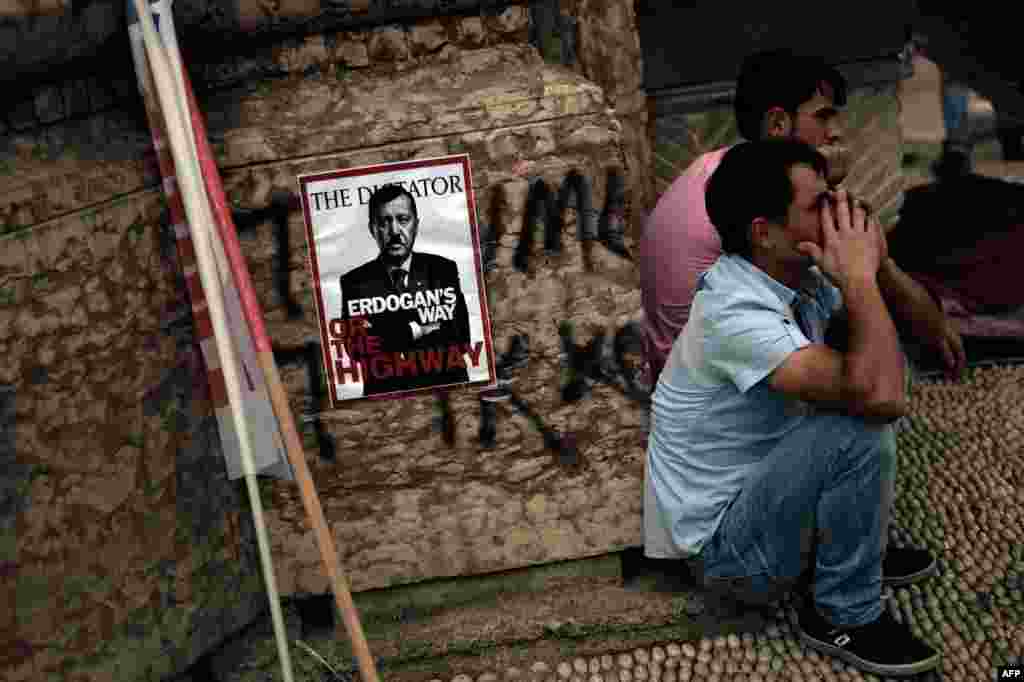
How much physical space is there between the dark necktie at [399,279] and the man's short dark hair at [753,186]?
0.76 metres

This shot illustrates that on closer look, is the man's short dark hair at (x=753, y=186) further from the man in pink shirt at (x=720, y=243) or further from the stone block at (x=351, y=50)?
the stone block at (x=351, y=50)

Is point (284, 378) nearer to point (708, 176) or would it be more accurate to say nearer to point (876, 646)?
point (708, 176)

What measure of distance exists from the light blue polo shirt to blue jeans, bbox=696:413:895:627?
64 mm

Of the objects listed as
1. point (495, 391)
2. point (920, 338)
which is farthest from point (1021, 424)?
point (495, 391)

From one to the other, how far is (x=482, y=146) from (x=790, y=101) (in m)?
1.17

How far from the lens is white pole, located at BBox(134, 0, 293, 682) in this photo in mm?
2115

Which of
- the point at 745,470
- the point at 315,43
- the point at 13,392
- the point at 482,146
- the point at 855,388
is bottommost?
the point at 745,470

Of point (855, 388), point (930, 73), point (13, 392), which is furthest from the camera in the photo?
point (930, 73)

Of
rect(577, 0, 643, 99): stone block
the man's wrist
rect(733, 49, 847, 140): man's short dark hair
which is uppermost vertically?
rect(577, 0, 643, 99): stone block

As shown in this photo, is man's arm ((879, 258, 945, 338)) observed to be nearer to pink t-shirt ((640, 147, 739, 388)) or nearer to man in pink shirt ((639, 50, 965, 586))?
man in pink shirt ((639, 50, 965, 586))

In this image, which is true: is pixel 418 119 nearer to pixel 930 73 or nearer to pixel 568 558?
pixel 568 558

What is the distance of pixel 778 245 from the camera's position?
268 cm

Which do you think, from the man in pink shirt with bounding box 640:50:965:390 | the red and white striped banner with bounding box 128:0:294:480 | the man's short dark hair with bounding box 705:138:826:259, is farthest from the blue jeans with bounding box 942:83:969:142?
the red and white striped banner with bounding box 128:0:294:480

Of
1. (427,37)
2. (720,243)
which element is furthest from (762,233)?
(427,37)
